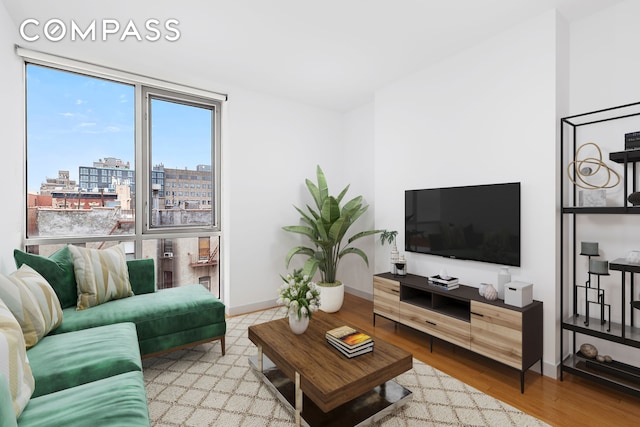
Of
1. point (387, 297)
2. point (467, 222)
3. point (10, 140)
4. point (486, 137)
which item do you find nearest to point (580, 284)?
point (467, 222)

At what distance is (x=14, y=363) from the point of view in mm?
1205

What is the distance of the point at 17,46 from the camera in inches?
103

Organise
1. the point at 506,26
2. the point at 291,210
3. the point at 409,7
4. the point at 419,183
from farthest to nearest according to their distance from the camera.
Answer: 1. the point at 291,210
2. the point at 419,183
3. the point at 506,26
4. the point at 409,7

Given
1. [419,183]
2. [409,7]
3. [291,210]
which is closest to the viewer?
[409,7]

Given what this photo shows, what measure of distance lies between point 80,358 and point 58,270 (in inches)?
43.0

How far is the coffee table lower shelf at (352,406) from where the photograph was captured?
1.75m

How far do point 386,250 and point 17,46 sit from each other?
402 cm

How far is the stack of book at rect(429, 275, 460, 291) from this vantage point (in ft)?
8.96

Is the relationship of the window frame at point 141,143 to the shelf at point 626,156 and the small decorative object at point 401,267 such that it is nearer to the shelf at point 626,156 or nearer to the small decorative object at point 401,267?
the small decorative object at point 401,267

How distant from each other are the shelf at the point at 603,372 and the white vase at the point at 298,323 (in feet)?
6.29

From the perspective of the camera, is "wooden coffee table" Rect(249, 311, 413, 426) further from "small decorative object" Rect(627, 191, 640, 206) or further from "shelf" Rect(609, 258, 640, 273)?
"small decorative object" Rect(627, 191, 640, 206)

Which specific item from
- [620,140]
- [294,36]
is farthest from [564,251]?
[294,36]

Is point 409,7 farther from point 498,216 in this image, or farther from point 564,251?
point 564,251

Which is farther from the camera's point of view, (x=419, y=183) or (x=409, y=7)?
(x=419, y=183)
